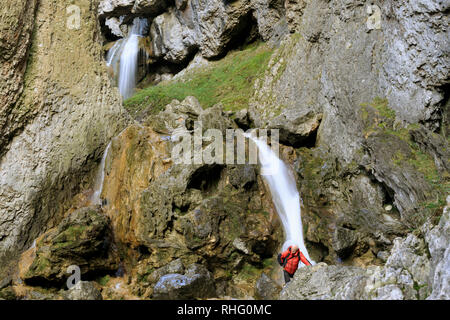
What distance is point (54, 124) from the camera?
10859 mm

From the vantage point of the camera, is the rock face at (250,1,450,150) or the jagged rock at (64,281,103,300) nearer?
the jagged rock at (64,281,103,300)

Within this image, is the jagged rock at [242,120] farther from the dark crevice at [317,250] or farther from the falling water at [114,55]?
the falling water at [114,55]

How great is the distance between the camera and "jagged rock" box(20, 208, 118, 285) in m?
8.69

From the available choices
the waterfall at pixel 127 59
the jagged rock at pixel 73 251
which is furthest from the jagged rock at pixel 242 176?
the waterfall at pixel 127 59

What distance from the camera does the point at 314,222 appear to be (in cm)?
952

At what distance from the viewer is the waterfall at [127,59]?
88.6 feet

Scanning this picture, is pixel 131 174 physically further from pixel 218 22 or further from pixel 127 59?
pixel 127 59

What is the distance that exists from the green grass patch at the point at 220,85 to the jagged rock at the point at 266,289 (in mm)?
10881

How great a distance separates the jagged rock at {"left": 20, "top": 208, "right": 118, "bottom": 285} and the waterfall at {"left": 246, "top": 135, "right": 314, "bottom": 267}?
4724 mm

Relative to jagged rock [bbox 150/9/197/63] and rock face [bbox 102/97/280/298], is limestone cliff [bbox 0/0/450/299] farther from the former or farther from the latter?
jagged rock [bbox 150/9/197/63]

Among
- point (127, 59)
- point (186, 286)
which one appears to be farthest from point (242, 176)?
point (127, 59)

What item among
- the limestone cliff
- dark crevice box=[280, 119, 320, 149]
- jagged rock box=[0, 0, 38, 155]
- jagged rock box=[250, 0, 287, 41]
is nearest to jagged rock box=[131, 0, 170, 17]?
jagged rock box=[250, 0, 287, 41]
